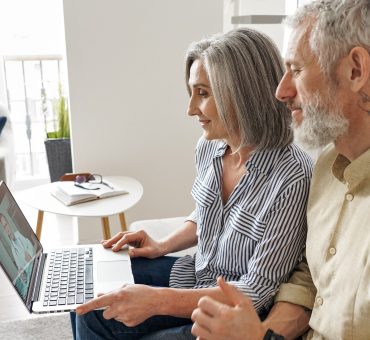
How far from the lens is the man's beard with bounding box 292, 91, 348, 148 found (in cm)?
100

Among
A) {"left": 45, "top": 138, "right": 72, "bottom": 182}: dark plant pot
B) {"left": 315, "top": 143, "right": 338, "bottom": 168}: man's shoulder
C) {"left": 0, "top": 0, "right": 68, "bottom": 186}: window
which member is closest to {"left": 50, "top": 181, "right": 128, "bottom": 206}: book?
{"left": 45, "top": 138, "right": 72, "bottom": 182}: dark plant pot

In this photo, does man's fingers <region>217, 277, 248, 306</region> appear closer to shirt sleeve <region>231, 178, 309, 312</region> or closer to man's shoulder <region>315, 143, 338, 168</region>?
shirt sleeve <region>231, 178, 309, 312</region>

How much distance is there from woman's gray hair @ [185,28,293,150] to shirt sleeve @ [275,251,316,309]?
1.07 feet

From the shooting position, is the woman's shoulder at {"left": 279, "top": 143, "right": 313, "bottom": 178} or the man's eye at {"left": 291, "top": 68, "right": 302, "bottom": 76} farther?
the woman's shoulder at {"left": 279, "top": 143, "right": 313, "bottom": 178}

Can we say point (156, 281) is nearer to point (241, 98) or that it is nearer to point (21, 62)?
point (241, 98)

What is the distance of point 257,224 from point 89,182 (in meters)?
1.28

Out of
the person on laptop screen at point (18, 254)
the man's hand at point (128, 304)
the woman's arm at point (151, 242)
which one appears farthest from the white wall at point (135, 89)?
the man's hand at point (128, 304)

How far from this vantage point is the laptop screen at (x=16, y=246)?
1.16 metres

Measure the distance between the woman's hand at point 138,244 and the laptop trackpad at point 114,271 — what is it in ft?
0.28

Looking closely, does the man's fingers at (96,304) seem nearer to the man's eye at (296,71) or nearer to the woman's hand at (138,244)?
the woman's hand at (138,244)

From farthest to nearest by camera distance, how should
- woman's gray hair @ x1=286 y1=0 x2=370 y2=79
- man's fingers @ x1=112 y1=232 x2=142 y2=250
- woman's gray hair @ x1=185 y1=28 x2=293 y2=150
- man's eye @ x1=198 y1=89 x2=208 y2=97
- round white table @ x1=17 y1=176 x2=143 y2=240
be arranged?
round white table @ x1=17 y1=176 x2=143 y2=240 → man's fingers @ x1=112 y1=232 x2=142 y2=250 → man's eye @ x1=198 y1=89 x2=208 y2=97 → woman's gray hair @ x1=185 y1=28 x2=293 y2=150 → woman's gray hair @ x1=286 y1=0 x2=370 y2=79

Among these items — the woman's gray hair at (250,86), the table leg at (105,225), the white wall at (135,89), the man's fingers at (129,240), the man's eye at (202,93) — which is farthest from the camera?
the white wall at (135,89)

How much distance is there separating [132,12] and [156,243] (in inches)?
Result: 55.3

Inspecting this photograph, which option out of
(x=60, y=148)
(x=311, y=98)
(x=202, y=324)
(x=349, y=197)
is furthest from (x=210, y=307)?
(x=60, y=148)
